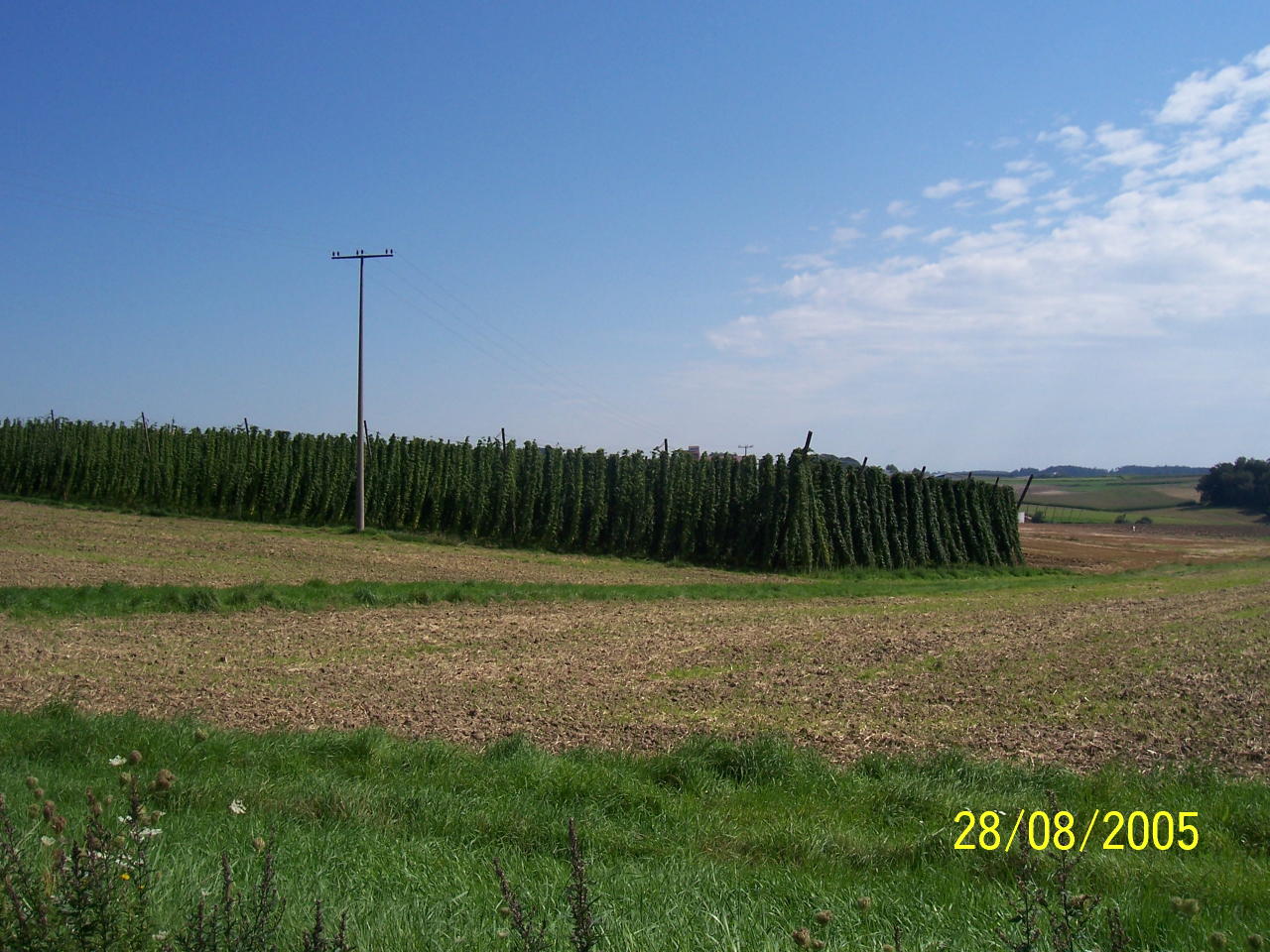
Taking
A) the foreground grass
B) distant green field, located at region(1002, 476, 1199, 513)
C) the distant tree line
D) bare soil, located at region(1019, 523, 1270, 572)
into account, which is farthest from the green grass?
the distant tree line

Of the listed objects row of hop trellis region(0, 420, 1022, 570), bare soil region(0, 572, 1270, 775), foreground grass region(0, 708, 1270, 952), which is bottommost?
bare soil region(0, 572, 1270, 775)

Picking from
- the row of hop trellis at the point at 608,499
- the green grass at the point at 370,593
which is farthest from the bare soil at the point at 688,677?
the row of hop trellis at the point at 608,499

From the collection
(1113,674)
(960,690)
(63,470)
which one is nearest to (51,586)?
(960,690)

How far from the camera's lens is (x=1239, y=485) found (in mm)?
71375

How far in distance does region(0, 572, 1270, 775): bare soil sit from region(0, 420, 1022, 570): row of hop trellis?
1341 centimetres

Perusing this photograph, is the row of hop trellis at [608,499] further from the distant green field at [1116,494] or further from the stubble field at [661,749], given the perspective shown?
the distant green field at [1116,494]

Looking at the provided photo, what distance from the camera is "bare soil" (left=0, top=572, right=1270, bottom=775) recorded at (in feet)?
27.7

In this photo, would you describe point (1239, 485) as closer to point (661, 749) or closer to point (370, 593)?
point (370, 593)

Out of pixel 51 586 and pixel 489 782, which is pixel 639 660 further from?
pixel 51 586

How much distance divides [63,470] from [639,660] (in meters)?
39.1

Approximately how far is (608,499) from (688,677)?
69.7 feet

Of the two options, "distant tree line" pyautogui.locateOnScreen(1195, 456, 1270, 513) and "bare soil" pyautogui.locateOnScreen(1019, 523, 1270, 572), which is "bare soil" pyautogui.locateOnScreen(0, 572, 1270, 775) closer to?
"bare soil" pyautogui.locateOnScreen(1019, 523, 1270, 572)

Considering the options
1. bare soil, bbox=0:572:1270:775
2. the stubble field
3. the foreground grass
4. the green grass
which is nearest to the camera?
the foreground grass

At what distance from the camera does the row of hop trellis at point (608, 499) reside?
3041cm
